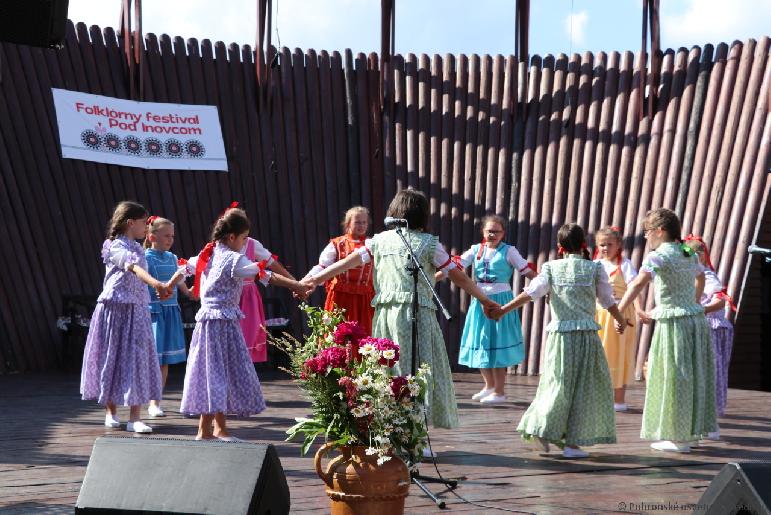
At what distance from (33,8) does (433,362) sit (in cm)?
298

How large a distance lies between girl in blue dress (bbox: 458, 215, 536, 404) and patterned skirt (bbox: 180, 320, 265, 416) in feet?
9.88

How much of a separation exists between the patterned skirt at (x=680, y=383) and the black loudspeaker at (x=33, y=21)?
13.7 feet

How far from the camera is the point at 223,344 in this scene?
6.95m

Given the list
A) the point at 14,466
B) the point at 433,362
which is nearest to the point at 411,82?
the point at 433,362

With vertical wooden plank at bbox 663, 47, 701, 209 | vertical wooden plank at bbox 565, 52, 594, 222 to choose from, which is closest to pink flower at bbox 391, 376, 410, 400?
vertical wooden plank at bbox 663, 47, 701, 209

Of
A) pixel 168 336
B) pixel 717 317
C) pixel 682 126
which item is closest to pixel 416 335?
pixel 168 336

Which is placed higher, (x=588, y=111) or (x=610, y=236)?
(x=588, y=111)

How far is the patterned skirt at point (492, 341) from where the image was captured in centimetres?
960

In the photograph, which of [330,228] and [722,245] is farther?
[330,228]

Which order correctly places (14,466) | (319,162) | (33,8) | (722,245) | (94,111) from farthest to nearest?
(319,162), (94,111), (722,245), (14,466), (33,8)

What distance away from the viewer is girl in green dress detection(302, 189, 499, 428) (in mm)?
6469

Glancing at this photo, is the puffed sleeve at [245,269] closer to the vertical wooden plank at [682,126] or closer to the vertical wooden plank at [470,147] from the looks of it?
the vertical wooden plank at [470,147]

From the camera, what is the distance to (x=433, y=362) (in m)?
6.54

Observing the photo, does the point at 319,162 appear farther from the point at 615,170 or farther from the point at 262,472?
the point at 262,472
